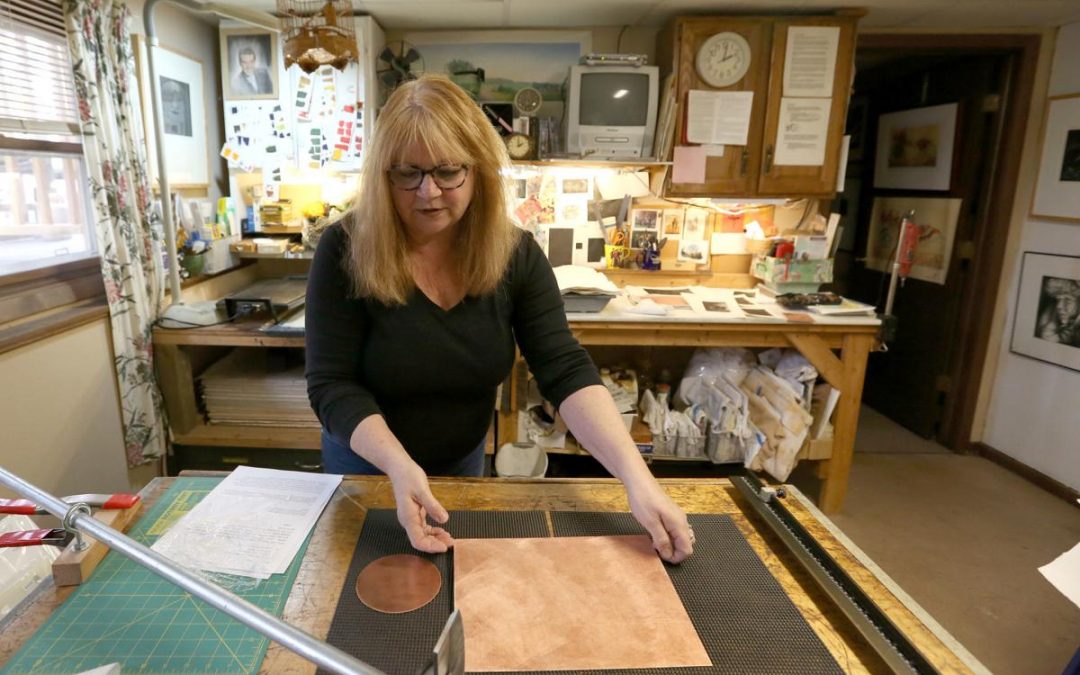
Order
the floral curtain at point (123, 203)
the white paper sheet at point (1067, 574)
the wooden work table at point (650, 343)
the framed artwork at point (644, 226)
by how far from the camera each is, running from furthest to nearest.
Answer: the framed artwork at point (644, 226) → the wooden work table at point (650, 343) → the floral curtain at point (123, 203) → the white paper sheet at point (1067, 574)

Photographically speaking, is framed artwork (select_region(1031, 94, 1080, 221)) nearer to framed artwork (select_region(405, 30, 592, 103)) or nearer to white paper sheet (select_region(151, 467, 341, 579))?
framed artwork (select_region(405, 30, 592, 103))

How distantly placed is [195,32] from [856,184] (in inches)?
147

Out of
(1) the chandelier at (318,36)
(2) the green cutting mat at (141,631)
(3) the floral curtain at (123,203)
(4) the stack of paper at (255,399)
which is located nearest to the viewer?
(2) the green cutting mat at (141,631)

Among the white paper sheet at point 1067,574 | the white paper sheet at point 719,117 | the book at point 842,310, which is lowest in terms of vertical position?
the white paper sheet at point 1067,574

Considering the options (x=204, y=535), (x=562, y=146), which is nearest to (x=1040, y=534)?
(x=562, y=146)

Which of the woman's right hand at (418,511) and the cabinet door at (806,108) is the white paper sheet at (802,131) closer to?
the cabinet door at (806,108)

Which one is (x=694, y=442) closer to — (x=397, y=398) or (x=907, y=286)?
(x=397, y=398)

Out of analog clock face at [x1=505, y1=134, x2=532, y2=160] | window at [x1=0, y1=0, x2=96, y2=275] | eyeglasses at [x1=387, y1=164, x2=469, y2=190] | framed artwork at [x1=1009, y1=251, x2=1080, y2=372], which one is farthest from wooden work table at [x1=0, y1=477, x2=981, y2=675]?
framed artwork at [x1=1009, y1=251, x2=1080, y2=372]

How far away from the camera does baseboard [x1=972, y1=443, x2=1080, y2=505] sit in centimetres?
275

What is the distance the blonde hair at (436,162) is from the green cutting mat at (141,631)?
1.74ft

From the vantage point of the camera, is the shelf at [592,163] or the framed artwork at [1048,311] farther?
the framed artwork at [1048,311]

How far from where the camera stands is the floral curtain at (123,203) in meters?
1.88

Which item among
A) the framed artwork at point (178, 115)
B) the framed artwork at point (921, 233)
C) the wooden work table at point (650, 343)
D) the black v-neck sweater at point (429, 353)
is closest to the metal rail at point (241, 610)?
the black v-neck sweater at point (429, 353)

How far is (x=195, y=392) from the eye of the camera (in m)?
2.47
